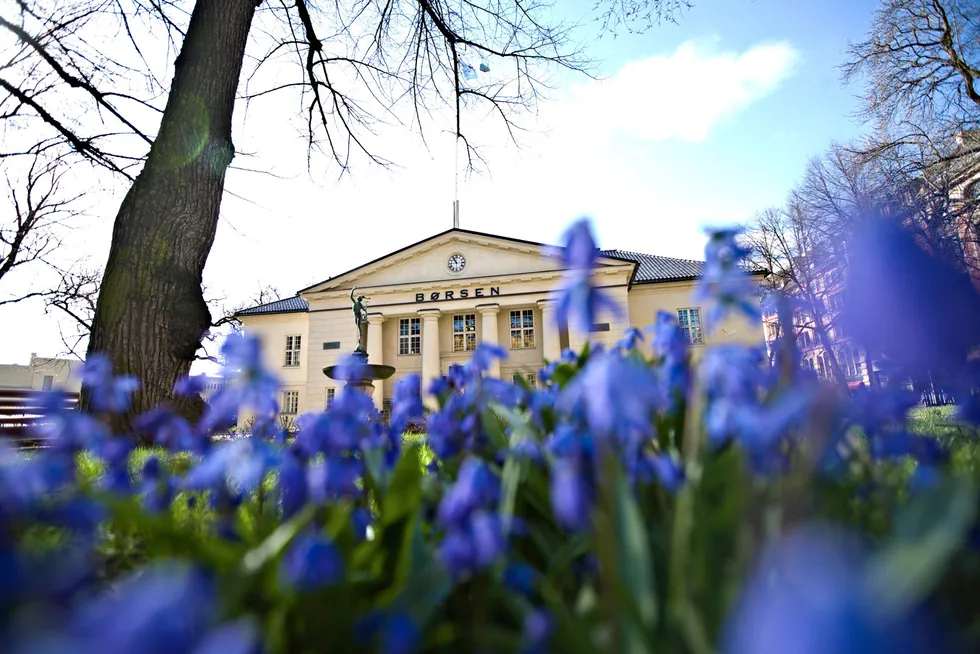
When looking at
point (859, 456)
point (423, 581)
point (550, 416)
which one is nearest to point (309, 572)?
point (423, 581)

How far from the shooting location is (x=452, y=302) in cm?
3198

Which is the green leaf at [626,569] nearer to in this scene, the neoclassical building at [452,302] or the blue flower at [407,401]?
the blue flower at [407,401]

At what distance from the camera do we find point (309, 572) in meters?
0.75

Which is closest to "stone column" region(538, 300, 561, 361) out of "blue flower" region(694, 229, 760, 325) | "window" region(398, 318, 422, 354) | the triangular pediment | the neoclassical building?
the neoclassical building

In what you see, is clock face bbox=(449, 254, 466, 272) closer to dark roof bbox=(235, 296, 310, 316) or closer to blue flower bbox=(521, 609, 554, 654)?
dark roof bbox=(235, 296, 310, 316)

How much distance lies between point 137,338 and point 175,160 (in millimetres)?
2093

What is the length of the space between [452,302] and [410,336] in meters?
3.75

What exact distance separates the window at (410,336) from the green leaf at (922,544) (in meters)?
32.4

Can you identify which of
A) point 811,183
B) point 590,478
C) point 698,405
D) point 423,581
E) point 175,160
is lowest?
point 423,581

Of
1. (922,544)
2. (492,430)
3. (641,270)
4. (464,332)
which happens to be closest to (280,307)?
(464,332)

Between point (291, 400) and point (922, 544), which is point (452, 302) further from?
point (922, 544)

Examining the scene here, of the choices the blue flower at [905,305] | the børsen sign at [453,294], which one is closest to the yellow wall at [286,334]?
the børsen sign at [453,294]

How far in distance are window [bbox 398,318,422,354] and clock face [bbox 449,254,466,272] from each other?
3969 mm

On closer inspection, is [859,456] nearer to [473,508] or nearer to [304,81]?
[473,508]
